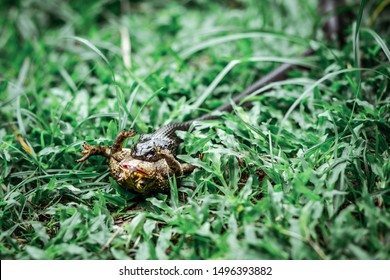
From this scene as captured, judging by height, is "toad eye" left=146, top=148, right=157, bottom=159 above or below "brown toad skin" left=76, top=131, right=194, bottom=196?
above

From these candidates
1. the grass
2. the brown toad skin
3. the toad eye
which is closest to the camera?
the grass

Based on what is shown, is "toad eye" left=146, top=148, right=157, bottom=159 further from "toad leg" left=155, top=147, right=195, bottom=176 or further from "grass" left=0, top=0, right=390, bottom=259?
"grass" left=0, top=0, right=390, bottom=259

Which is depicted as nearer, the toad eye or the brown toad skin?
the brown toad skin

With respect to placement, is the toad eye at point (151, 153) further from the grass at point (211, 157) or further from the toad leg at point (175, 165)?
the grass at point (211, 157)

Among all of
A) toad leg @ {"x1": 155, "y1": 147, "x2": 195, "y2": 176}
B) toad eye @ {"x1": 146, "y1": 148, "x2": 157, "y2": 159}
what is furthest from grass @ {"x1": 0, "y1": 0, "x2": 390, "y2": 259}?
toad eye @ {"x1": 146, "y1": 148, "x2": 157, "y2": 159}

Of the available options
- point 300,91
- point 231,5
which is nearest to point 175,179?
point 300,91

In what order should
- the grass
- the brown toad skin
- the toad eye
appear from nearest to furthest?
the grass
the brown toad skin
the toad eye

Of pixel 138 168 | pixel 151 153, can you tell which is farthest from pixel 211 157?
pixel 138 168

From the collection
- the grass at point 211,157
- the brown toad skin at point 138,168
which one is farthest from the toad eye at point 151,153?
the grass at point 211,157
